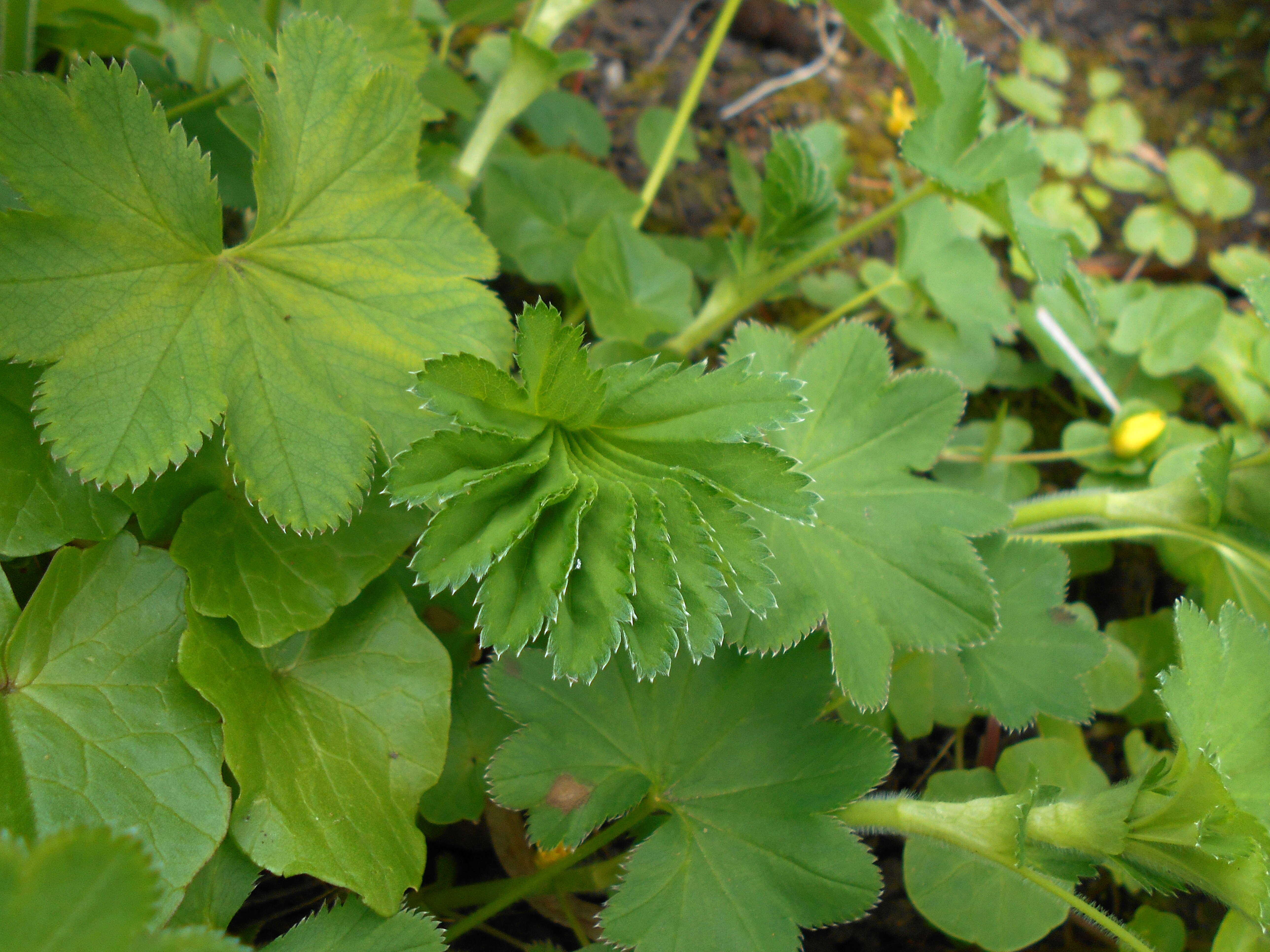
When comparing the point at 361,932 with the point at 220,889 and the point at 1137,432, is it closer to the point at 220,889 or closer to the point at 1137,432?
the point at 220,889

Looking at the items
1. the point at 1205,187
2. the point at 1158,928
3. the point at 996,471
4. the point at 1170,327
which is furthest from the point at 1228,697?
the point at 1205,187

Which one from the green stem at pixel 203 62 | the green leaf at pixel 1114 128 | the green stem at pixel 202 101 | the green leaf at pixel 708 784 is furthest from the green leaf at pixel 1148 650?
the green stem at pixel 203 62

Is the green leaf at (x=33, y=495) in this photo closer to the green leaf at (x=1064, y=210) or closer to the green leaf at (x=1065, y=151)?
the green leaf at (x=1064, y=210)

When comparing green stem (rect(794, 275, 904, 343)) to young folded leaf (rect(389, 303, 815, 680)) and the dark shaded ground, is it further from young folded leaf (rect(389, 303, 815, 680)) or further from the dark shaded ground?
young folded leaf (rect(389, 303, 815, 680))

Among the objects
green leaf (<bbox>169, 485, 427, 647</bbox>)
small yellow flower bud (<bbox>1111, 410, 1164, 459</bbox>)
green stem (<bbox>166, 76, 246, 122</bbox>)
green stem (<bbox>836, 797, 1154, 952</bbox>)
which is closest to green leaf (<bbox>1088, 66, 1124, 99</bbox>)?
small yellow flower bud (<bbox>1111, 410, 1164, 459</bbox>)

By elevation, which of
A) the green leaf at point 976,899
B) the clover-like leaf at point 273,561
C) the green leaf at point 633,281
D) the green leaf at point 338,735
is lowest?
the green leaf at point 976,899

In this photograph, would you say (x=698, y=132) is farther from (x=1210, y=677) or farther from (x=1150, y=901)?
(x=1150, y=901)

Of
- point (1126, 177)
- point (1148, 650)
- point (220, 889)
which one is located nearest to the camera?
point (220, 889)
